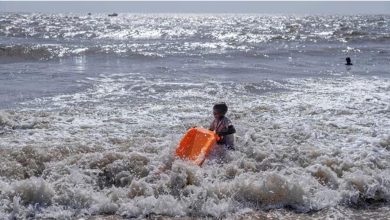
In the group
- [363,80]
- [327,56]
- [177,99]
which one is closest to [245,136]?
[177,99]

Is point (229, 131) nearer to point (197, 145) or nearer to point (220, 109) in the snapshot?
point (220, 109)

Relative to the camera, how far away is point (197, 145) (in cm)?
774

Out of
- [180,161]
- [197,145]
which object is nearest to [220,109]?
[197,145]

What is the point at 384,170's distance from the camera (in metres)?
7.35

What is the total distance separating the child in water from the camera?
794 centimetres

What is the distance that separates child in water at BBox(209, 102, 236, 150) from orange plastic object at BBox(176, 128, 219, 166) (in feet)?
0.45

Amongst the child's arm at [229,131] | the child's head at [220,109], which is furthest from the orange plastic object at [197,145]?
the child's head at [220,109]

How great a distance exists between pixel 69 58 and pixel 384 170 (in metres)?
18.7

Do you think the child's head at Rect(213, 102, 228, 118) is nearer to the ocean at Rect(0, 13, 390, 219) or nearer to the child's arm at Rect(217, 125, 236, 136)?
the child's arm at Rect(217, 125, 236, 136)

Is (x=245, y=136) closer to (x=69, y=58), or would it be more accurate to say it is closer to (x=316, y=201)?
(x=316, y=201)

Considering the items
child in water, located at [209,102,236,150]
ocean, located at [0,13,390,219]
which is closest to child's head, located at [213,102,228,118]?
child in water, located at [209,102,236,150]

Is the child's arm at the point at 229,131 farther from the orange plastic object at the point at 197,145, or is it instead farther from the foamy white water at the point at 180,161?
the foamy white water at the point at 180,161

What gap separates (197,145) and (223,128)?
1.77ft

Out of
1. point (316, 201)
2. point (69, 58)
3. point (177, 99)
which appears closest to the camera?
point (316, 201)
